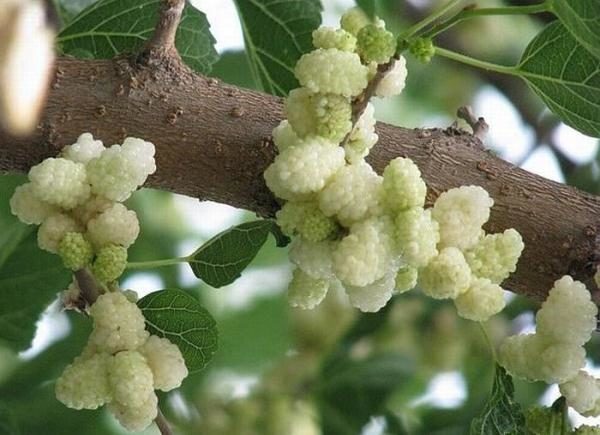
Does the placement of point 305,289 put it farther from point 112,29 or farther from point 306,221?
point 112,29

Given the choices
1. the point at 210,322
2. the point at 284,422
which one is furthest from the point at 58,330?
the point at 210,322

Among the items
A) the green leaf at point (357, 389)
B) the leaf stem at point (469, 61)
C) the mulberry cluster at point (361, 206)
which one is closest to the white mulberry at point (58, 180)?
the mulberry cluster at point (361, 206)

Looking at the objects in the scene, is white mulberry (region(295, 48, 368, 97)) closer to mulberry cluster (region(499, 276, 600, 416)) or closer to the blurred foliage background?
mulberry cluster (region(499, 276, 600, 416))

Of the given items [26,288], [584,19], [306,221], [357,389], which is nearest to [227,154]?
[306,221]

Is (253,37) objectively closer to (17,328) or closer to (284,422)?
(17,328)

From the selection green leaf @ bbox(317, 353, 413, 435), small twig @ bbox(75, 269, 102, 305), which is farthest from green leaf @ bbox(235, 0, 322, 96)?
green leaf @ bbox(317, 353, 413, 435)

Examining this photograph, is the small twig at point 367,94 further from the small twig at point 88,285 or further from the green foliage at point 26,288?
the green foliage at point 26,288
